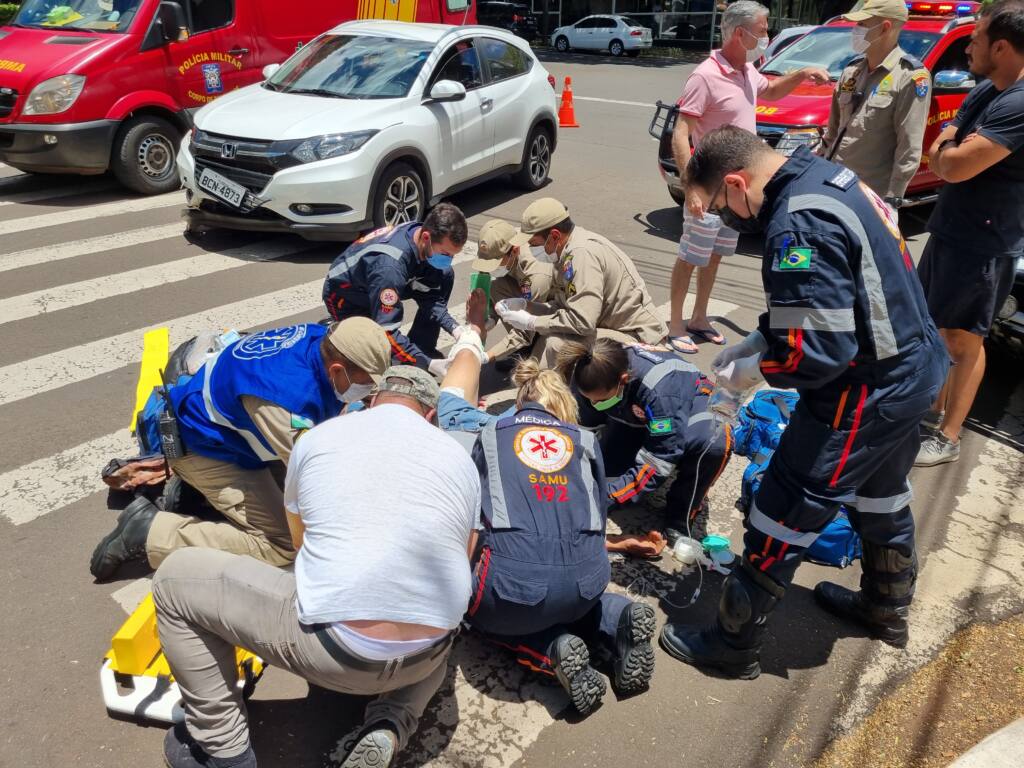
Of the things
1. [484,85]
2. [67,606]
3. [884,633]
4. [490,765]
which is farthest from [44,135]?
[884,633]

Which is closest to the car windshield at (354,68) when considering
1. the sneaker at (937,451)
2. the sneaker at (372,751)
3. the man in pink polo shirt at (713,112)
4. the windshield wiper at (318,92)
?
the windshield wiper at (318,92)

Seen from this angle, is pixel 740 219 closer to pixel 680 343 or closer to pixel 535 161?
pixel 680 343

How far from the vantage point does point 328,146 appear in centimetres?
690

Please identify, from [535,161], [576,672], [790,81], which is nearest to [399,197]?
[535,161]

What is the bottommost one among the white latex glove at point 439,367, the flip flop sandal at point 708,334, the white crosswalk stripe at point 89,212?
the white crosswalk stripe at point 89,212

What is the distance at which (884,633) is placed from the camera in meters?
3.31

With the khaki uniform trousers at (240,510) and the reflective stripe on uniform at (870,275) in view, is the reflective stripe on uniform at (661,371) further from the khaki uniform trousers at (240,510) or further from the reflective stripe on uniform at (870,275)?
the khaki uniform trousers at (240,510)

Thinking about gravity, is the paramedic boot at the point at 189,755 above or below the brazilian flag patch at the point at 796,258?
below

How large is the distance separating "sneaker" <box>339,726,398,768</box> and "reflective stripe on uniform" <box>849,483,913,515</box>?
179 cm

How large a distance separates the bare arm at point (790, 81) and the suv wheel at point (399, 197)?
3074 millimetres

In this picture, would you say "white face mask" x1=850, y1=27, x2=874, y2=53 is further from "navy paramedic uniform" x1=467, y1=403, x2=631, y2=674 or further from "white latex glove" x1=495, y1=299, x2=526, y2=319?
"navy paramedic uniform" x1=467, y1=403, x2=631, y2=674

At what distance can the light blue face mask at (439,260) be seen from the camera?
4.71m

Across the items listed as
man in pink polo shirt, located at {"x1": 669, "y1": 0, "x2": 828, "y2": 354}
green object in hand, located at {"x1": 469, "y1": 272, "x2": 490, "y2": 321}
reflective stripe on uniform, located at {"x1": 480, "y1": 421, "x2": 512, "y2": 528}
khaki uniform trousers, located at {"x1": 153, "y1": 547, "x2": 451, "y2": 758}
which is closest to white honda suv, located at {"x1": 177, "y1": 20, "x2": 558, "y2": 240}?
green object in hand, located at {"x1": 469, "y1": 272, "x2": 490, "y2": 321}

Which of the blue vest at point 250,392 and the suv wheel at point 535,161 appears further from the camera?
the suv wheel at point 535,161
